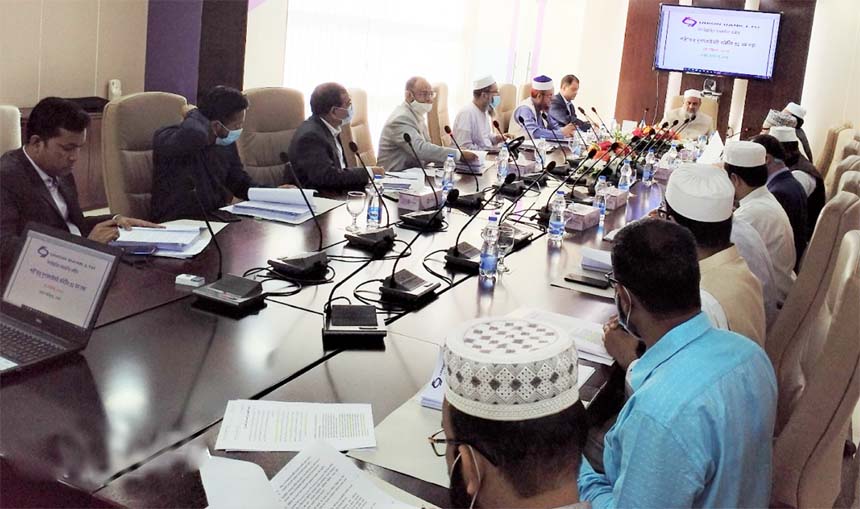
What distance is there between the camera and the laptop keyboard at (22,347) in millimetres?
1618

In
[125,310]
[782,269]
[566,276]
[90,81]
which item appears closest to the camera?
[125,310]

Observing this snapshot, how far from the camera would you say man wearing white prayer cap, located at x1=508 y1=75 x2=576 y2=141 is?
6.21 meters

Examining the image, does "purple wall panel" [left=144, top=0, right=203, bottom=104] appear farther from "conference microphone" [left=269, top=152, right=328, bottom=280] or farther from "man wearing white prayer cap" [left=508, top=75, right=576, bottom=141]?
"conference microphone" [left=269, top=152, right=328, bottom=280]

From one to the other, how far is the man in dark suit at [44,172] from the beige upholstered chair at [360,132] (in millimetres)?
2130

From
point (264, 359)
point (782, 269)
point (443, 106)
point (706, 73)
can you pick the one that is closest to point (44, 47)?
point (443, 106)

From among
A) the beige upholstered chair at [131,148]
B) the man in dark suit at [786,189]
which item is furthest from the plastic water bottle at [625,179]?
the beige upholstered chair at [131,148]

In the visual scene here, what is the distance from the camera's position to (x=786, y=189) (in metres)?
3.46

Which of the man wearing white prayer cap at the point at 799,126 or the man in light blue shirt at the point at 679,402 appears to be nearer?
the man in light blue shirt at the point at 679,402

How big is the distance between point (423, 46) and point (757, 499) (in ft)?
20.6

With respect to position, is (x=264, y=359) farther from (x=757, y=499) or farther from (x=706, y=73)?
(x=706, y=73)

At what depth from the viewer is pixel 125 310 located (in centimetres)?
196

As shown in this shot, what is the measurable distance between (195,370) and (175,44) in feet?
13.5

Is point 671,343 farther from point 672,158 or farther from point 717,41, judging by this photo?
point 717,41

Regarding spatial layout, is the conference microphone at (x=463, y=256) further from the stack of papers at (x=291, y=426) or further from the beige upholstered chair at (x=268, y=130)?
the beige upholstered chair at (x=268, y=130)
